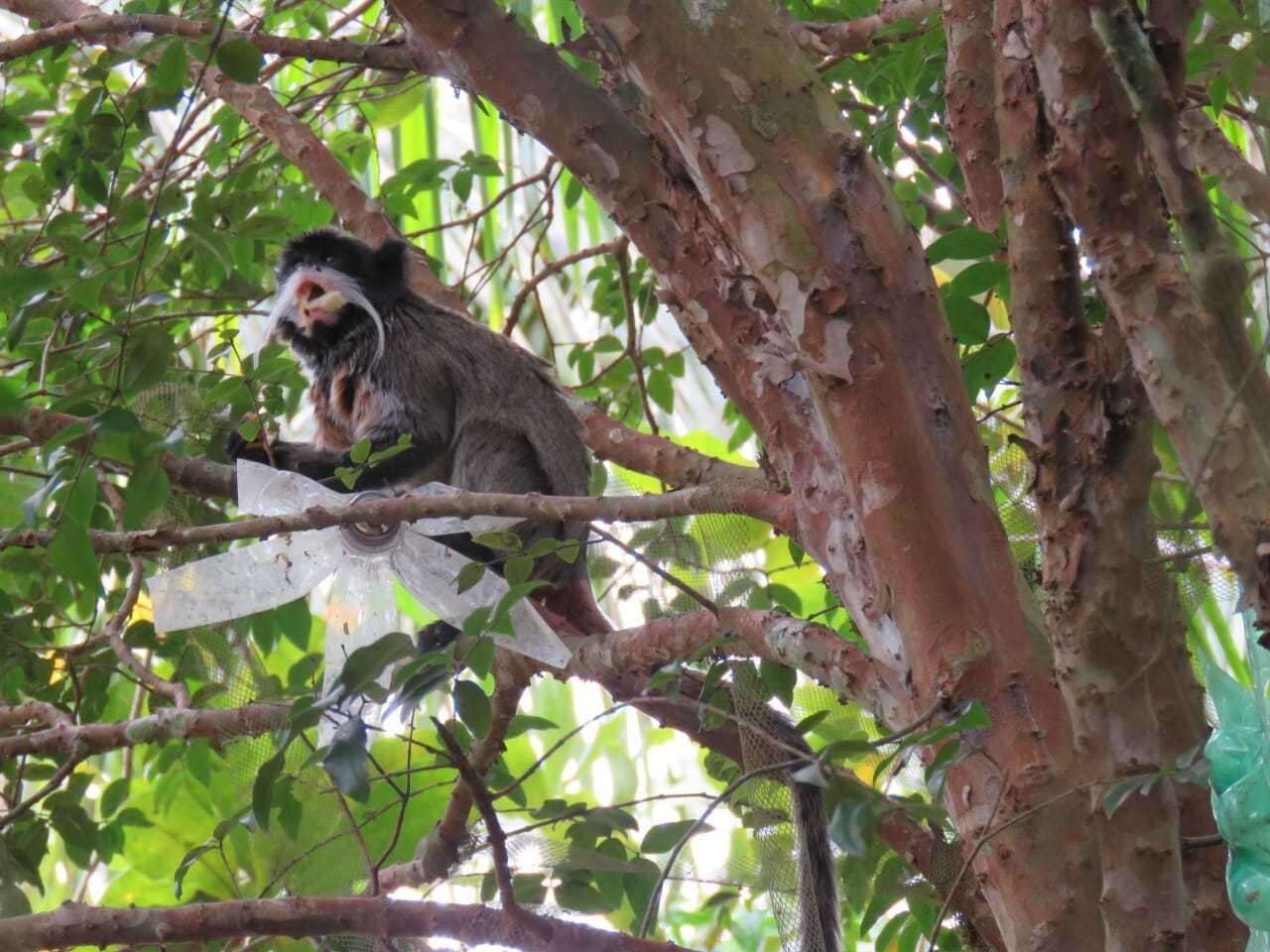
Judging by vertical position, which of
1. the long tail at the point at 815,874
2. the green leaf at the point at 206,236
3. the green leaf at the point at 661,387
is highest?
the green leaf at the point at 206,236

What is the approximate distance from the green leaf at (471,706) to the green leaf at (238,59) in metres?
0.80

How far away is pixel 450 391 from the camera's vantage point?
3320 mm

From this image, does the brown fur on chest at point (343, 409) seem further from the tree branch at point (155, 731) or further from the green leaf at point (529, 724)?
the green leaf at point (529, 724)

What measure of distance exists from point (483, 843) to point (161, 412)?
955 millimetres

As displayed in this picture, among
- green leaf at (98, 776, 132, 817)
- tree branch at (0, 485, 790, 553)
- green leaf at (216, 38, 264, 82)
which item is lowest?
green leaf at (98, 776, 132, 817)

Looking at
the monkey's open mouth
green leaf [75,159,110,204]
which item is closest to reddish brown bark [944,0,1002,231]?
green leaf [75,159,110,204]

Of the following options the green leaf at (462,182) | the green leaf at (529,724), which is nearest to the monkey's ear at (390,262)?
the green leaf at (462,182)

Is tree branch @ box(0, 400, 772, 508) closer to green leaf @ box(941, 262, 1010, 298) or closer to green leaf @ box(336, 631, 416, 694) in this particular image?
green leaf @ box(941, 262, 1010, 298)

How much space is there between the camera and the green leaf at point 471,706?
1.49 m

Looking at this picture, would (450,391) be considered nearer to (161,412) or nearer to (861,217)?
(161,412)

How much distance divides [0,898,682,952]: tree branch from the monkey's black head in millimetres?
1932

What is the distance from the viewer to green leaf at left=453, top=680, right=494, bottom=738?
1486 mm

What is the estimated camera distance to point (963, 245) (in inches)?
65.0

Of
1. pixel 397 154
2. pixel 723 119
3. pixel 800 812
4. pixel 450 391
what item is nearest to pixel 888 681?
pixel 723 119
